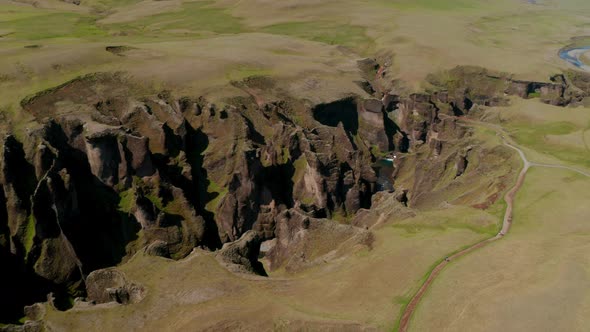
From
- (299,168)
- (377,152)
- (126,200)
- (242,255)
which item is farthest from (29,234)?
(377,152)

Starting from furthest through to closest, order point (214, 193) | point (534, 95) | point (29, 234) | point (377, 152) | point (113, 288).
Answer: point (534, 95) < point (377, 152) < point (214, 193) < point (29, 234) < point (113, 288)

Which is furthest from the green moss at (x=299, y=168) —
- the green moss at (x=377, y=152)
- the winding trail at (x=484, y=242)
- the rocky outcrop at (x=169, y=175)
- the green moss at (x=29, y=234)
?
the green moss at (x=29, y=234)

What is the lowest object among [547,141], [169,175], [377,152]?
[377,152]

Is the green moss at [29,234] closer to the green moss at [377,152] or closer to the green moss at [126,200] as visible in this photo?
the green moss at [126,200]

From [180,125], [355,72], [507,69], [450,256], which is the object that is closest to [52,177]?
[180,125]

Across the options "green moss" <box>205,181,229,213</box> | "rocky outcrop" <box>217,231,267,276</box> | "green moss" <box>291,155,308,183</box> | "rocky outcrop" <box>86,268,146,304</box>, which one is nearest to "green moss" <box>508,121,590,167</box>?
"green moss" <box>291,155,308,183</box>

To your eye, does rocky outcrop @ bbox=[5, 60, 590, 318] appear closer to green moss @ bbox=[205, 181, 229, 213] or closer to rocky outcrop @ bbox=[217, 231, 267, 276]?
green moss @ bbox=[205, 181, 229, 213]

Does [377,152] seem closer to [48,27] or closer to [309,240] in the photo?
[309,240]

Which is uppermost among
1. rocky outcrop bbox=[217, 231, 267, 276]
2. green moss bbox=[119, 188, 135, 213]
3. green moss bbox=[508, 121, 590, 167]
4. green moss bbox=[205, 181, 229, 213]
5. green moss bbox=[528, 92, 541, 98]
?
rocky outcrop bbox=[217, 231, 267, 276]

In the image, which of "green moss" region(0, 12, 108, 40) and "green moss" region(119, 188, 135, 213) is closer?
"green moss" region(119, 188, 135, 213)

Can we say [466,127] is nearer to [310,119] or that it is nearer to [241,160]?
[310,119]

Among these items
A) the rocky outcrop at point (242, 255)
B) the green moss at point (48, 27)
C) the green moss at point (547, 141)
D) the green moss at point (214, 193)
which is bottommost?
the green moss at point (214, 193)
